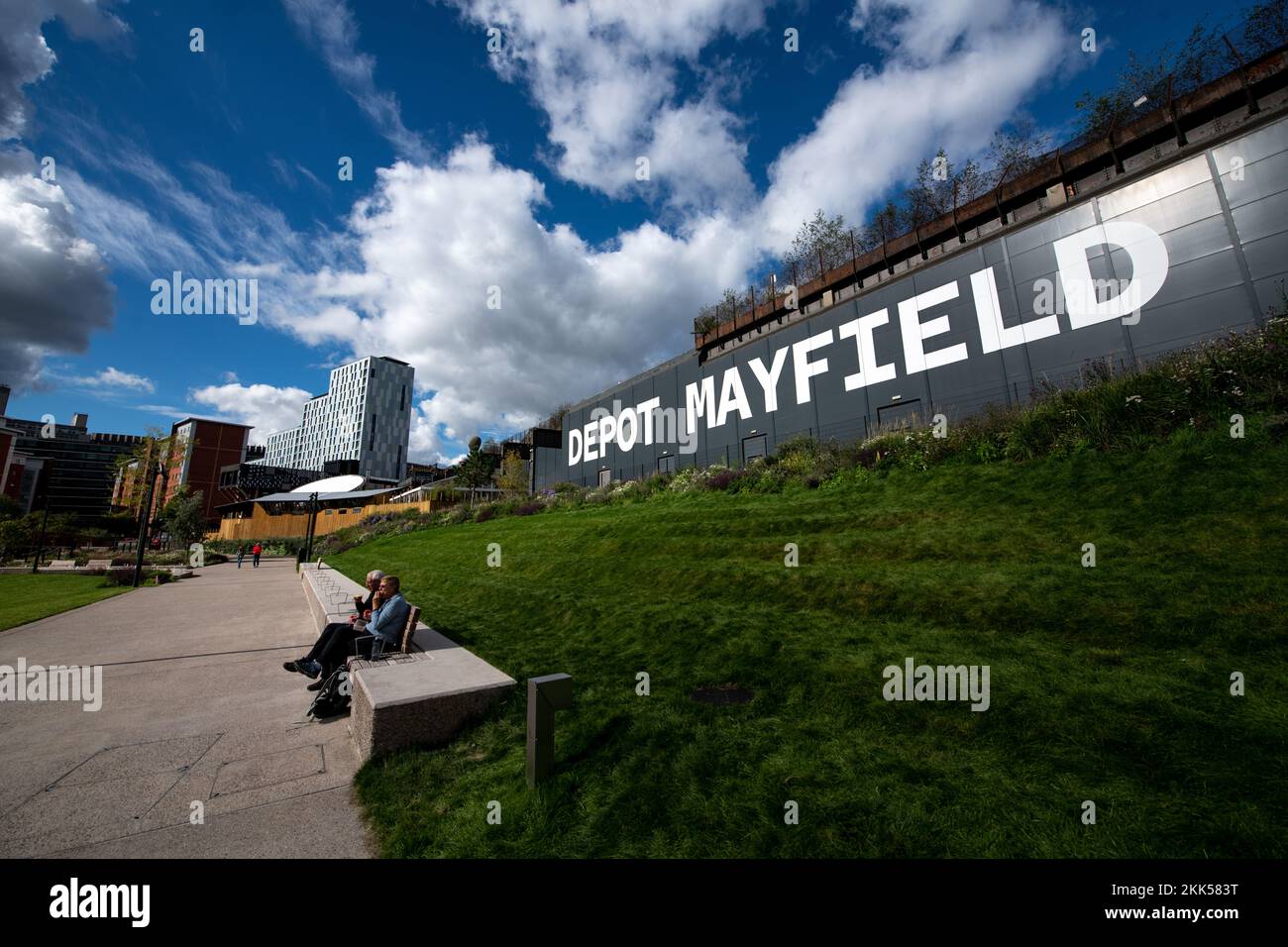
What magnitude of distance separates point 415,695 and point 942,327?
68.7 ft

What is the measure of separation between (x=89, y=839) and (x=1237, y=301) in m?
22.7

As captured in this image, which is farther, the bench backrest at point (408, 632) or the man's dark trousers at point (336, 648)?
the man's dark trousers at point (336, 648)

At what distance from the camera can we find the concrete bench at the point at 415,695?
166 inches

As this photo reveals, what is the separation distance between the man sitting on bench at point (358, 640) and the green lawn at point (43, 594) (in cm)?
953

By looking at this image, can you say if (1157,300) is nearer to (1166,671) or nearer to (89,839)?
(1166,671)

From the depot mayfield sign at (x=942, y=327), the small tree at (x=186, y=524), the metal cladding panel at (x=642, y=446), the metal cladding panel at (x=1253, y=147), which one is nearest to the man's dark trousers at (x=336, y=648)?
the depot mayfield sign at (x=942, y=327)

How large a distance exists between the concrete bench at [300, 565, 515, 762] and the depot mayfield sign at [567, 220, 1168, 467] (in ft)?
64.1

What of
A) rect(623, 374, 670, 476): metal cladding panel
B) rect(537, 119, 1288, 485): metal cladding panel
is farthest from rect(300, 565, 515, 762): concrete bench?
rect(623, 374, 670, 476): metal cladding panel

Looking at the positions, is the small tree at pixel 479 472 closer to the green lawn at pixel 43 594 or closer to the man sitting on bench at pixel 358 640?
the green lawn at pixel 43 594

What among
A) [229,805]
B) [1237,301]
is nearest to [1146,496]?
[1237,301]

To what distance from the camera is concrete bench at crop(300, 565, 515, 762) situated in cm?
421

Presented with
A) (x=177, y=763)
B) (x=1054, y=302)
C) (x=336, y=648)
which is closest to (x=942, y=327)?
(x=1054, y=302)

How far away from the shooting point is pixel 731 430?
26.8 m
